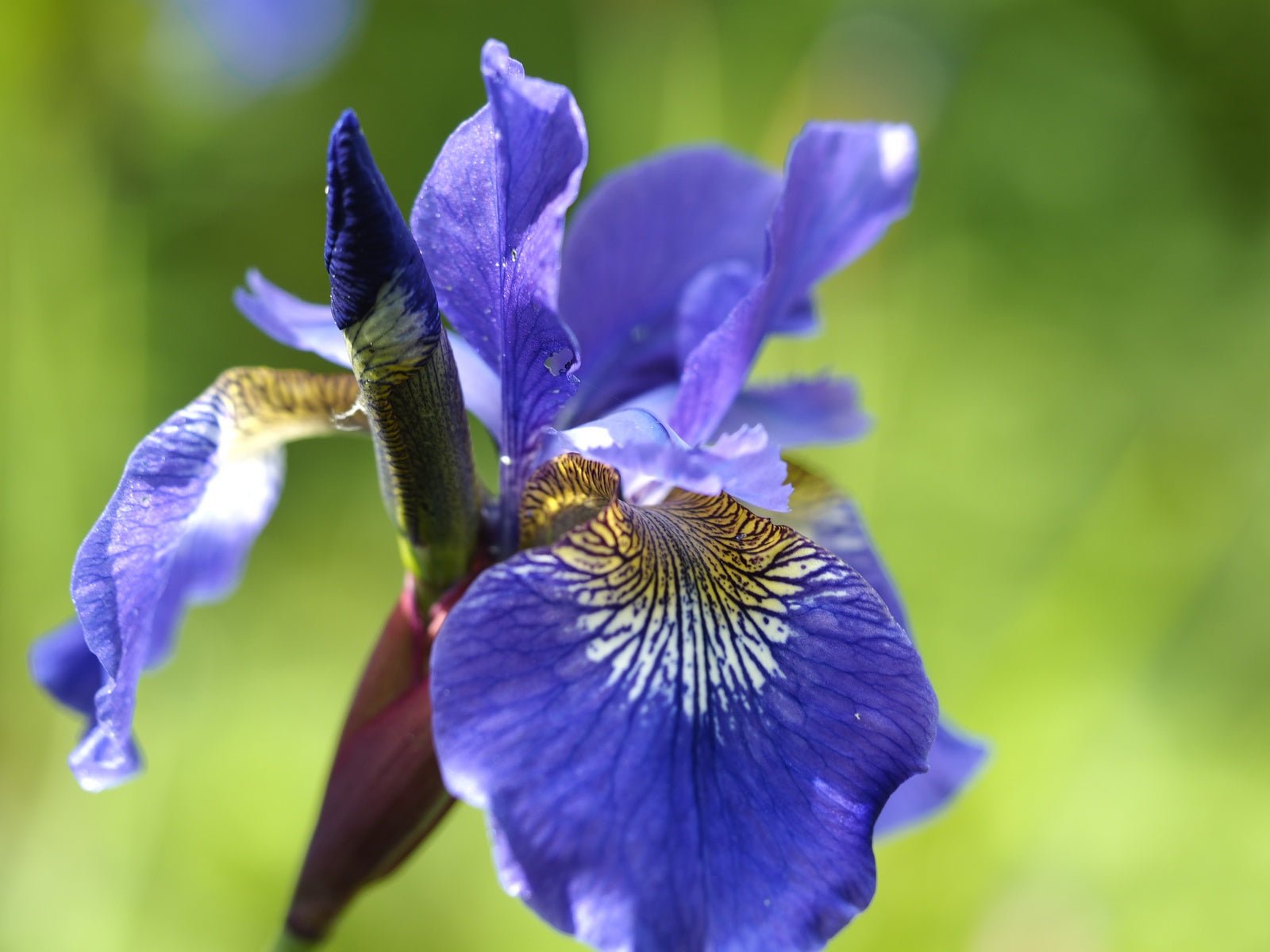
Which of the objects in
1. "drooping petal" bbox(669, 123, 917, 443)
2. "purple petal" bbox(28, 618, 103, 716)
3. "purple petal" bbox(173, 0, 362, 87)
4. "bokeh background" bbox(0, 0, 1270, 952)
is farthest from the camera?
"purple petal" bbox(173, 0, 362, 87)

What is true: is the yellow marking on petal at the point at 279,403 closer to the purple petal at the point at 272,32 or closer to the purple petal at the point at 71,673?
the purple petal at the point at 71,673

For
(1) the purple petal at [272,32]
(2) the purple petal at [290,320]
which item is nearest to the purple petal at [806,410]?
(2) the purple petal at [290,320]

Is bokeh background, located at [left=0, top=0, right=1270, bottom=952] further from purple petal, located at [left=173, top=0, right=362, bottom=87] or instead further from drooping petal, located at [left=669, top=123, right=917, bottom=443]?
drooping petal, located at [left=669, top=123, right=917, bottom=443]

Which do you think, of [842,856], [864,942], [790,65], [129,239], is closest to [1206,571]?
[864,942]

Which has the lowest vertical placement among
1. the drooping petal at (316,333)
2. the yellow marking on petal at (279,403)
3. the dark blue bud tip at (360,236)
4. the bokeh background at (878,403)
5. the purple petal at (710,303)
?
the bokeh background at (878,403)

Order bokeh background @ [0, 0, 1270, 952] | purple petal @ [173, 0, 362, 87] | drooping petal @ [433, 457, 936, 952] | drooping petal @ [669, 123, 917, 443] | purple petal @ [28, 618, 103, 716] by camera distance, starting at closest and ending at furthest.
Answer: drooping petal @ [433, 457, 936, 952] < drooping petal @ [669, 123, 917, 443] < purple petal @ [28, 618, 103, 716] < bokeh background @ [0, 0, 1270, 952] < purple petal @ [173, 0, 362, 87]

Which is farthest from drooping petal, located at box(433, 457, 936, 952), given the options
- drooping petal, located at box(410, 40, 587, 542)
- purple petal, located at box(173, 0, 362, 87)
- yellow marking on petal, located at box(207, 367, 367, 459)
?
purple petal, located at box(173, 0, 362, 87)
